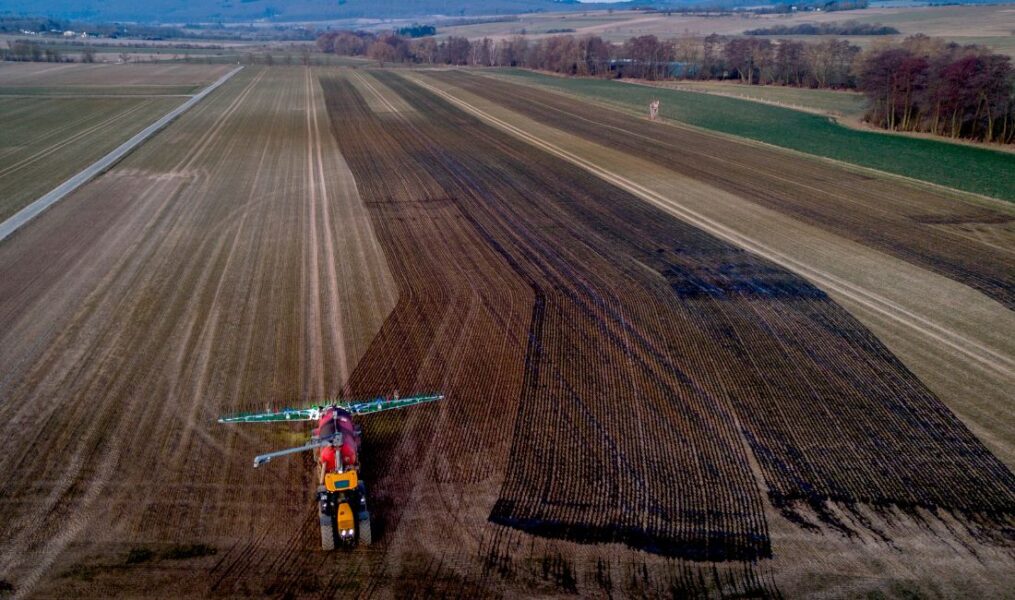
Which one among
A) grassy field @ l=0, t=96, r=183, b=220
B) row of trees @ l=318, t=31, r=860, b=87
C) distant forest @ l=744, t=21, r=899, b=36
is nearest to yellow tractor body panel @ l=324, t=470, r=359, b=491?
grassy field @ l=0, t=96, r=183, b=220

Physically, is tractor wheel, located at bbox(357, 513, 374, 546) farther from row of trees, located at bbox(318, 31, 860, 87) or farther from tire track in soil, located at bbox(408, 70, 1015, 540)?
row of trees, located at bbox(318, 31, 860, 87)

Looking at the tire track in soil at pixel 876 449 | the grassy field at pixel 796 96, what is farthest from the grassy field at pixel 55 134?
the grassy field at pixel 796 96

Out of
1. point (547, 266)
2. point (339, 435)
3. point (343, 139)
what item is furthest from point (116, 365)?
point (343, 139)

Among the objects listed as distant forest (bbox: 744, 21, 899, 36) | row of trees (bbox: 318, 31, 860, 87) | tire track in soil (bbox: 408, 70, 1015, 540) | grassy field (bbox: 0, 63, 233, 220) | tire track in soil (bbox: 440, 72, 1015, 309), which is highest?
distant forest (bbox: 744, 21, 899, 36)

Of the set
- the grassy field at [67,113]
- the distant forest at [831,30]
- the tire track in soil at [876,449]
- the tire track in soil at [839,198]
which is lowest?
the tire track in soil at [876,449]

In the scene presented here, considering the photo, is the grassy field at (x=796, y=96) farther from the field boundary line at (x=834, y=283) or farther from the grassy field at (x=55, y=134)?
the grassy field at (x=55, y=134)

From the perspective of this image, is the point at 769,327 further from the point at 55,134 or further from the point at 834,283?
the point at 55,134
